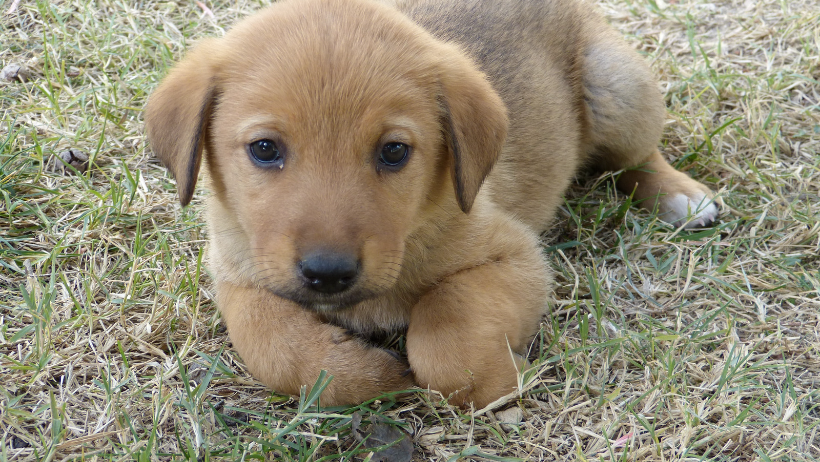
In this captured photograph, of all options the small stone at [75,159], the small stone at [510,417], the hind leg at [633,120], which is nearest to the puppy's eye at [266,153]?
the small stone at [510,417]

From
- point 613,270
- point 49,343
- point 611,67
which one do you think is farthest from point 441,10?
point 49,343

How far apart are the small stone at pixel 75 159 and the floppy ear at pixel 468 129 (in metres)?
2.28

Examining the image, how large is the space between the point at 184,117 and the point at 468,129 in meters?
1.04

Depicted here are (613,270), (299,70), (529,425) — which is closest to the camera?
(299,70)

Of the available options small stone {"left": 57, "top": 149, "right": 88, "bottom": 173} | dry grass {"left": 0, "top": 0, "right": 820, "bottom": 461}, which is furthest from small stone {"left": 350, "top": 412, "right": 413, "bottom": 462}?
small stone {"left": 57, "top": 149, "right": 88, "bottom": 173}

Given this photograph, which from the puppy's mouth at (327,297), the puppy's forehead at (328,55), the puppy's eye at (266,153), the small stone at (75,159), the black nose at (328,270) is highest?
the puppy's forehead at (328,55)

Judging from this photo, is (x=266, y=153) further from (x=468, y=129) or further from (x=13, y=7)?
(x=13, y=7)

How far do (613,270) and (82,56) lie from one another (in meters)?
3.53

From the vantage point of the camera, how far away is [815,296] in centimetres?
356

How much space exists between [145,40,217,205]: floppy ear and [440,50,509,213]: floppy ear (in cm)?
87

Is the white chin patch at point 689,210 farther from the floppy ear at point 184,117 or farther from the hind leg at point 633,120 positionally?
the floppy ear at point 184,117

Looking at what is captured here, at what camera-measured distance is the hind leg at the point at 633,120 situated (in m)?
4.25

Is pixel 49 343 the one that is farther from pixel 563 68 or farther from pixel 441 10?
pixel 563 68

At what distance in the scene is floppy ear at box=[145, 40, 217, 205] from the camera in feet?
9.30
